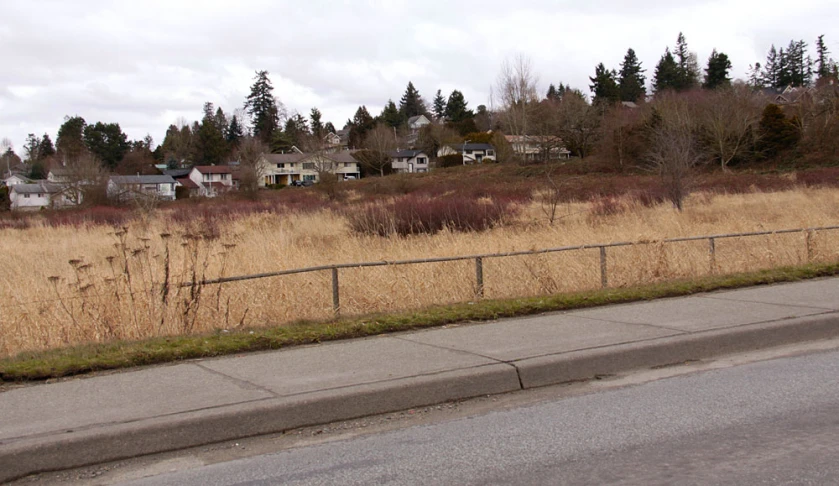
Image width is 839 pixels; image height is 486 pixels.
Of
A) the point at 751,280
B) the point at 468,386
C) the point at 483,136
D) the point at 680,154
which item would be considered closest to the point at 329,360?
the point at 468,386

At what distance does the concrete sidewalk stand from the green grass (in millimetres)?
278

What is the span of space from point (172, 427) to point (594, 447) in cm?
286

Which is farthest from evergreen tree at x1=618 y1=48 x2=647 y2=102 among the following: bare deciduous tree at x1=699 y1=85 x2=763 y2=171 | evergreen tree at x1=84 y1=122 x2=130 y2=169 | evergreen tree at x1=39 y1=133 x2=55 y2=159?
evergreen tree at x1=39 y1=133 x2=55 y2=159

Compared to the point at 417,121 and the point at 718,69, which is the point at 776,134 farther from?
the point at 417,121

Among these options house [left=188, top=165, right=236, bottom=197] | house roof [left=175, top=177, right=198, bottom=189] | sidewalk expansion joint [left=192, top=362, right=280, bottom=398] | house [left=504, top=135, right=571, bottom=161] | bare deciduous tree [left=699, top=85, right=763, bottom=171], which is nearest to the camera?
sidewalk expansion joint [left=192, top=362, right=280, bottom=398]

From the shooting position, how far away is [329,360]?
7.01m

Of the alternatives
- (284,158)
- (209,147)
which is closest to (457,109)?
(284,158)

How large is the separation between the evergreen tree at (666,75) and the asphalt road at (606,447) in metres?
109

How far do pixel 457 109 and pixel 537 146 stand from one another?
168 feet

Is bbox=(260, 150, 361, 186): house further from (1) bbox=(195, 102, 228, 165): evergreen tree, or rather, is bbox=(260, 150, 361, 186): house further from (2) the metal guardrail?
(2) the metal guardrail

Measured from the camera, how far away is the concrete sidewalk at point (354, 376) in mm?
5176

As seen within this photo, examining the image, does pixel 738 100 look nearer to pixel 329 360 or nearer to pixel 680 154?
pixel 680 154

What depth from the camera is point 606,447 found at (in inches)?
193

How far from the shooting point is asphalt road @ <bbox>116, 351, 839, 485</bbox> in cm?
445
